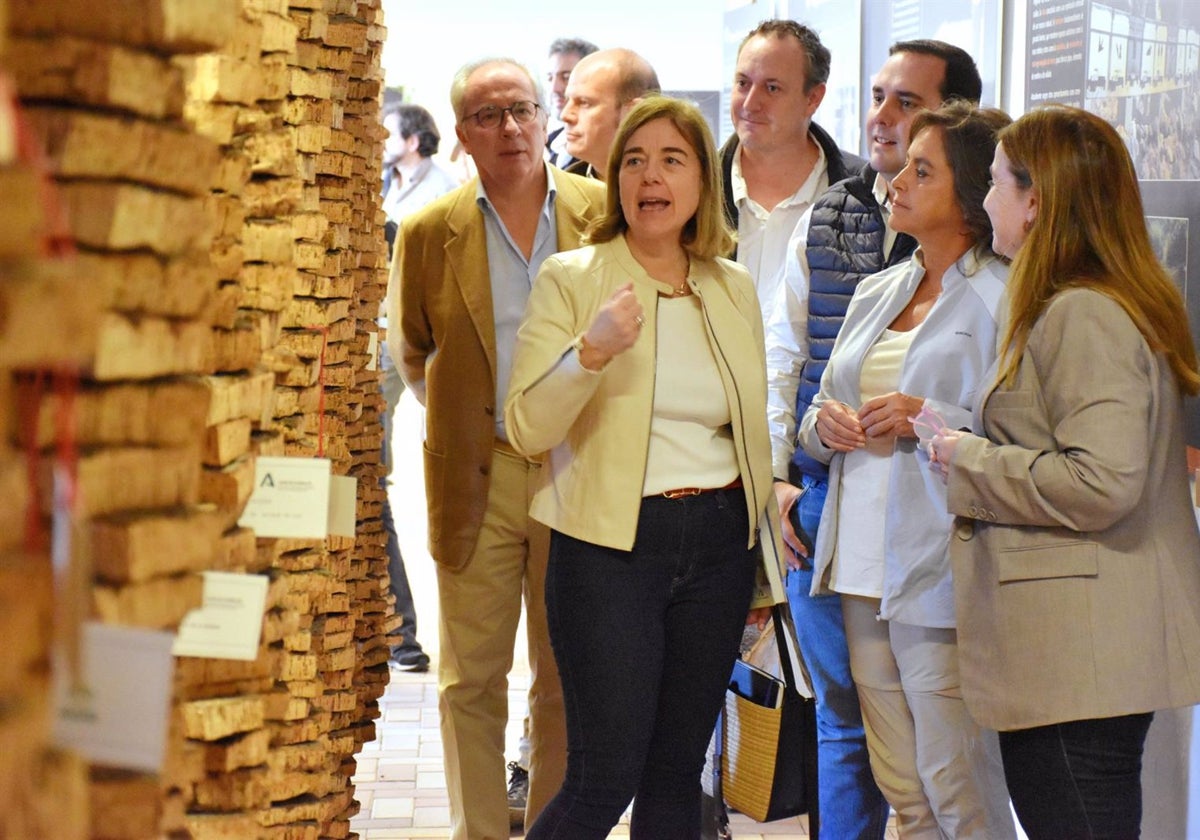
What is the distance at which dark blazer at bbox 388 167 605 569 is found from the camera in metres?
3.20

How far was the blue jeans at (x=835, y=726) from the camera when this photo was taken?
318cm

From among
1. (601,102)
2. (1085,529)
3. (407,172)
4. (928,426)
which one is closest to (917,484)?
(928,426)

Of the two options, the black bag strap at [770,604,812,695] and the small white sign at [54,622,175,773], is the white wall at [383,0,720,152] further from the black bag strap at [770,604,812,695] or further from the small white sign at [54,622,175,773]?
the small white sign at [54,622,175,773]

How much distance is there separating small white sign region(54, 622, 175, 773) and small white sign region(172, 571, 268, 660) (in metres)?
0.48

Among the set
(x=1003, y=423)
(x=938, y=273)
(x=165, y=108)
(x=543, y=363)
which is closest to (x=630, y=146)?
(x=543, y=363)

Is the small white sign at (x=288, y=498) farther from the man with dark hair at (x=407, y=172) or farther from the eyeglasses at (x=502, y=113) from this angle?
the man with dark hair at (x=407, y=172)

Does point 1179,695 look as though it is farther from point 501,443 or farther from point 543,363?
point 501,443

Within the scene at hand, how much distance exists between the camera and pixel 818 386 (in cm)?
324

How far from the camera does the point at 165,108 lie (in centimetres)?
122

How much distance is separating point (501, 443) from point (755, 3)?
561cm

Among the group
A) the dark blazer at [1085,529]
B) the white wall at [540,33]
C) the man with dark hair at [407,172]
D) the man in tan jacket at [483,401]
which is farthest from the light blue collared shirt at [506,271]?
the white wall at [540,33]

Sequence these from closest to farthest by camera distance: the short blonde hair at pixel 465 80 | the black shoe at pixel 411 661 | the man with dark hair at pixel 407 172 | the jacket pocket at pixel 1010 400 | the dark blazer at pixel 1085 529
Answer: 1. the dark blazer at pixel 1085 529
2. the jacket pocket at pixel 1010 400
3. the short blonde hair at pixel 465 80
4. the black shoe at pixel 411 661
5. the man with dark hair at pixel 407 172

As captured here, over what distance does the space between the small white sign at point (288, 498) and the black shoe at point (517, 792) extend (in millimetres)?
2260

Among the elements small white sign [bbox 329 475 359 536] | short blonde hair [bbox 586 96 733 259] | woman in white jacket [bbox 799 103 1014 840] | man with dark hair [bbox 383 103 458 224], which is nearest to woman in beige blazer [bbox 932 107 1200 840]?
woman in white jacket [bbox 799 103 1014 840]
